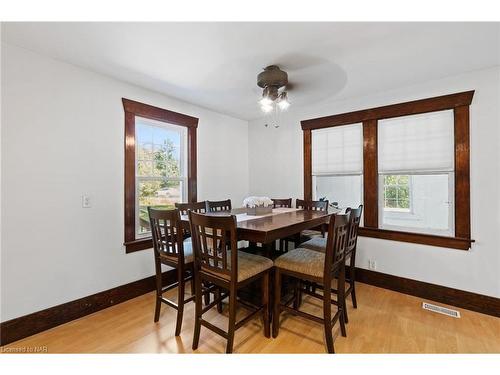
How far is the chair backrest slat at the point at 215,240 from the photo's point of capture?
1585mm

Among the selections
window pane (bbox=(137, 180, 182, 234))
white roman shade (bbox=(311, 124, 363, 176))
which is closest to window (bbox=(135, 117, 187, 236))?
window pane (bbox=(137, 180, 182, 234))

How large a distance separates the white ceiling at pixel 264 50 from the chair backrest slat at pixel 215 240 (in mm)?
1361

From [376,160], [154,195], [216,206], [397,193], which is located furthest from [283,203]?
[154,195]

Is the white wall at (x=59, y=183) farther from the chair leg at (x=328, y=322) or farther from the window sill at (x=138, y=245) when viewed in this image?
the chair leg at (x=328, y=322)

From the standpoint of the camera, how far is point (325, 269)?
Result: 1735 mm

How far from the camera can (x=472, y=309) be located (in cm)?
239

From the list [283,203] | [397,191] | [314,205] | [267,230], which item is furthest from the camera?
[283,203]

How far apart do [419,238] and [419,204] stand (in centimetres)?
42

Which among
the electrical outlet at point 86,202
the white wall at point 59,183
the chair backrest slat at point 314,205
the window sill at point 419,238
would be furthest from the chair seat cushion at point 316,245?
the electrical outlet at point 86,202

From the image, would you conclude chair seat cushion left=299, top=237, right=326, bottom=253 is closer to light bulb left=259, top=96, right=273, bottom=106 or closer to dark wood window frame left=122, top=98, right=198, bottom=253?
light bulb left=259, top=96, right=273, bottom=106

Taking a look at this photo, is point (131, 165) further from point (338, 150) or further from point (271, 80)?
point (338, 150)
